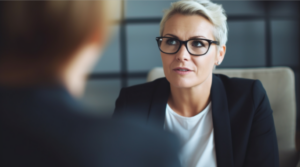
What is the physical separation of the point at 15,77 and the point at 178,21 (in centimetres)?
75

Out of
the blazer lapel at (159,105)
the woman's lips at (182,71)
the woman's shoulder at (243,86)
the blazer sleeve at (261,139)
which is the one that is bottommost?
the blazer sleeve at (261,139)

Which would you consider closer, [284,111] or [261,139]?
[261,139]

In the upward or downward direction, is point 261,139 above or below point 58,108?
below

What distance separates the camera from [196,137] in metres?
1.03

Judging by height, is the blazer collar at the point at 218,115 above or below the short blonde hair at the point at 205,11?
below

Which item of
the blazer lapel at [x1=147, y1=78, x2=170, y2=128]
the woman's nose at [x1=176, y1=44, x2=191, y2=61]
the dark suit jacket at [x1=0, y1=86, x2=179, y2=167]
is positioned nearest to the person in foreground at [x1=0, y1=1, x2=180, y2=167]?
the dark suit jacket at [x1=0, y1=86, x2=179, y2=167]

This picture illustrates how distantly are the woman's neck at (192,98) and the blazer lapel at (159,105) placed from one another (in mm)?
55

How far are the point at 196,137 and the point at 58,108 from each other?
2.61 ft

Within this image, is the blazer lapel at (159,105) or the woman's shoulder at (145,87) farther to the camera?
the woman's shoulder at (145,87)

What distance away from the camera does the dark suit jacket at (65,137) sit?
0.28 metres

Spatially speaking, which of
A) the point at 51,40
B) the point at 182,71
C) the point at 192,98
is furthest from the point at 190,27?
the point at 51,40

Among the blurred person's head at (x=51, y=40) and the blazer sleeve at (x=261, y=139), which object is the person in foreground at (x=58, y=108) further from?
the blazer sleeve at (x=261, y=139)

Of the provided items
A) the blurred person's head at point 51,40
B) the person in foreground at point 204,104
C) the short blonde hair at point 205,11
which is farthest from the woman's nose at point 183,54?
the blurred person's head at point 51,40

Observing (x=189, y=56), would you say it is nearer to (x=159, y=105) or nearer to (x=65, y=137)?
(x=159, y=105)
